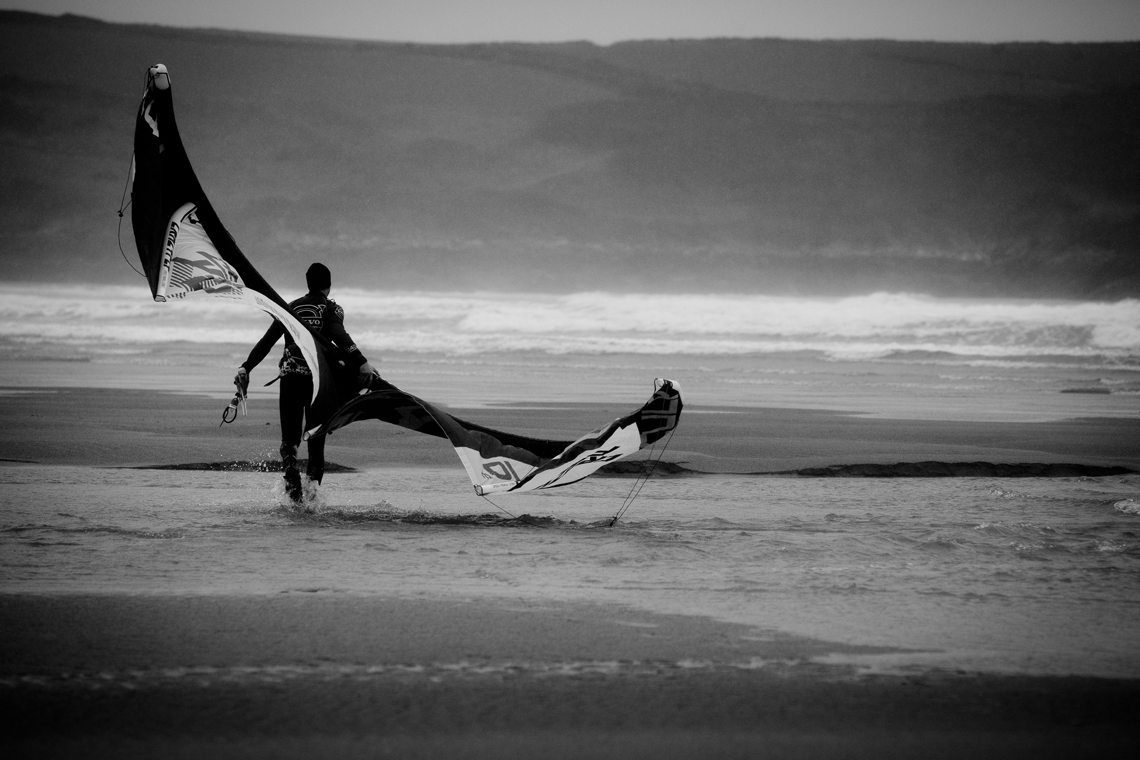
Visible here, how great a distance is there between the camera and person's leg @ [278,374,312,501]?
6.53 meters

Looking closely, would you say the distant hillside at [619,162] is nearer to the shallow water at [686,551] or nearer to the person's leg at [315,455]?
the shallow water at [686,551]

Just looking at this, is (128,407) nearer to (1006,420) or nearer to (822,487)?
(822,487)

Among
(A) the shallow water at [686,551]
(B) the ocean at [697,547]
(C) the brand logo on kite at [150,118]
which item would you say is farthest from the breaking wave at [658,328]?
(C) the brand logo on kite at [150,118]

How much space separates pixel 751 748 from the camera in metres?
2.95

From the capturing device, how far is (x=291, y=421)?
6.59m

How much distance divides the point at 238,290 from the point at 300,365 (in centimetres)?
56

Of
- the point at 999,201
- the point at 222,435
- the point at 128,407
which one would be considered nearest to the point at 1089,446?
the point at 222,435

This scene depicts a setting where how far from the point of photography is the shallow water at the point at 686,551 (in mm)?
4227

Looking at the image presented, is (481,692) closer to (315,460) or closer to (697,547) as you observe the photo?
(697,547)

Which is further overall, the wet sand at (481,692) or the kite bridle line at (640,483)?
the kite bridle line at (640,483)

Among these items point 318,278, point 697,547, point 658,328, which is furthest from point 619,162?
point 697,547

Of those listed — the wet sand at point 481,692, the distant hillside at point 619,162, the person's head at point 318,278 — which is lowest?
the wet sand at point 481,692

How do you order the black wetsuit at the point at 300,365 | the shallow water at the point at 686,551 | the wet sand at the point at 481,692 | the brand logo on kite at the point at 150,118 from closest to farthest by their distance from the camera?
the wet sand at the point at 481,692 < the shallow water at the point at 686,551 < the brand logo on kite at the point at 150,118 < the black wetsuit at the point at 300,365

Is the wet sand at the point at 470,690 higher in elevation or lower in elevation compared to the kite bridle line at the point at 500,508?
lower
